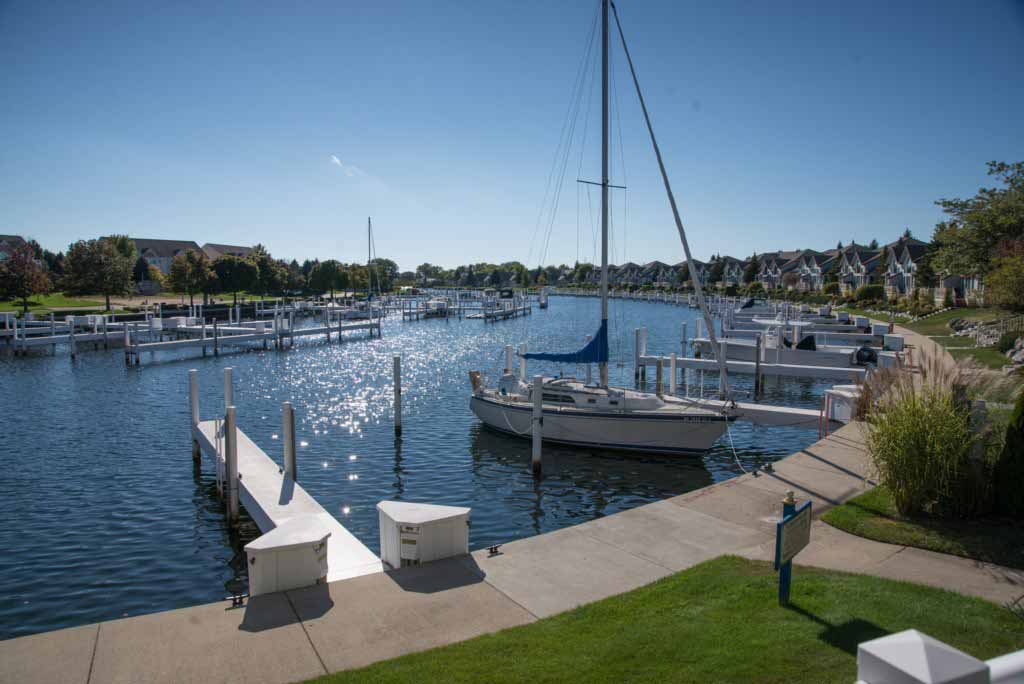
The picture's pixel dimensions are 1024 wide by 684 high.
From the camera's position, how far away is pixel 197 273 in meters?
77.2

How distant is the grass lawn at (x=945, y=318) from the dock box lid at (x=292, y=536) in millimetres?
46749

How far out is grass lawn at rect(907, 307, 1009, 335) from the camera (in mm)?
44156

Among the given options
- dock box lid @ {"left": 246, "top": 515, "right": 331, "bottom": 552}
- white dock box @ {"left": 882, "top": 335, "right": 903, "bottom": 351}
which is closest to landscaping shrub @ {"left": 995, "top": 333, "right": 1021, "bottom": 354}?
white dock box @ {"left": 882, "top": 335, "right": 903, "bottom": 351}

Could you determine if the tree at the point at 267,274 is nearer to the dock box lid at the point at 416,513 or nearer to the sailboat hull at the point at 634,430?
the sailboat hull at the point at 634,430

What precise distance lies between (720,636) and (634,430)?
1248cm

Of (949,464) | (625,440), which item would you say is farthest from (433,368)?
(949,464)

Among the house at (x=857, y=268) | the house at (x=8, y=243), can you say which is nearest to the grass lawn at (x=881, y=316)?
the house at (x=857, y=268)

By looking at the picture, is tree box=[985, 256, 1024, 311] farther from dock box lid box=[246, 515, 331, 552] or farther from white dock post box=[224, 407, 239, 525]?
white dock post box=[224, 407, 239, 525]

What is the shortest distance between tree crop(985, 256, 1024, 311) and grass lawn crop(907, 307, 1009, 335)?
37.7 ft

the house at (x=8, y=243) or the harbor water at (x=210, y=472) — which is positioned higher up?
the house at (x=8, y=243)

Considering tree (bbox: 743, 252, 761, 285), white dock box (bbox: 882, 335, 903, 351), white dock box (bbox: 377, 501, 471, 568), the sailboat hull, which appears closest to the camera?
white dock box (bbox: 377, 501, 471, 568)

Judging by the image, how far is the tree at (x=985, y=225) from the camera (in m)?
37.2

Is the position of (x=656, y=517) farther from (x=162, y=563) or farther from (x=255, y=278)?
(x=255, y=278)

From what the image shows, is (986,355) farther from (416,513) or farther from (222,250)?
(222,250)
